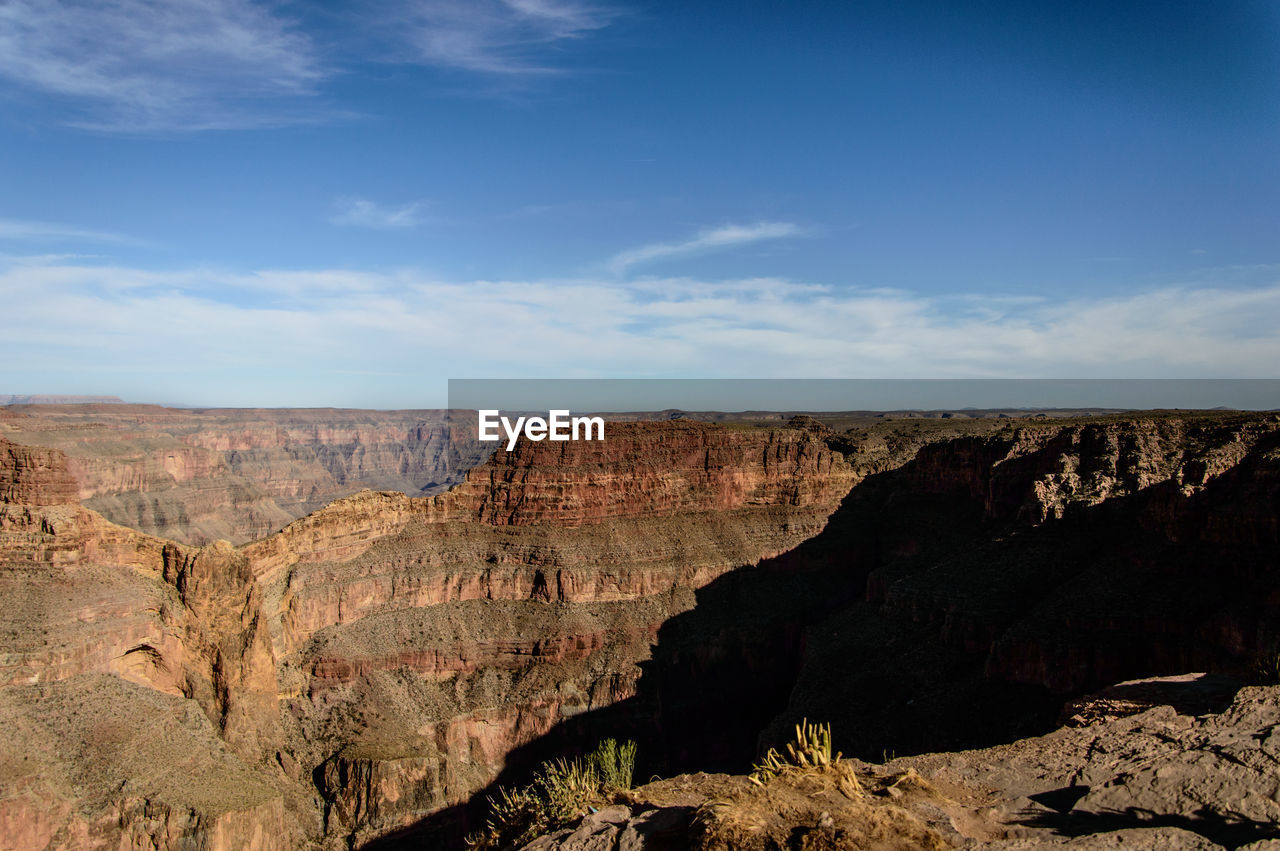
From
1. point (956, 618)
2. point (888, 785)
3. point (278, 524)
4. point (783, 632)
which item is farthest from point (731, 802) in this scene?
point (278, 524)

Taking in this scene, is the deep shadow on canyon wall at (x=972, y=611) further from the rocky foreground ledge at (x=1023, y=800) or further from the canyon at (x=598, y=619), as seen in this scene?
the rocky foreground ledge at (x=1023, y=800)

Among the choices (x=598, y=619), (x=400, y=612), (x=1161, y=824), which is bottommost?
(x=598, y=619)

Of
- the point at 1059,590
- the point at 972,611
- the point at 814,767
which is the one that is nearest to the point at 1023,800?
the point at 814,767

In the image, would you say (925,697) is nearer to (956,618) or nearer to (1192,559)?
(956,618)

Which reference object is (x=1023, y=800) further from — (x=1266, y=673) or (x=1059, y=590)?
(x=1059, y=590)

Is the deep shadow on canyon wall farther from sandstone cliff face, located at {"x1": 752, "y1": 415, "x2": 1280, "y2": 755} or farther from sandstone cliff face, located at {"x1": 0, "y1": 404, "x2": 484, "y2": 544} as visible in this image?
sandstone cliff face, located at {"x1": 0, "y1": 404, "x2": 484, "y2": 544}

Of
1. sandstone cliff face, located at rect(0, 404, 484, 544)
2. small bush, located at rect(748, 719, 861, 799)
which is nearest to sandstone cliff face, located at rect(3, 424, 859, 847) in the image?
sandstone cliff face, located at rect(0, 404, 484, 544)
